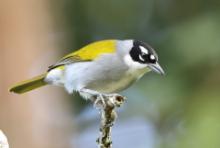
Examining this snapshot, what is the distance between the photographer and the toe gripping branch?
2146 mm

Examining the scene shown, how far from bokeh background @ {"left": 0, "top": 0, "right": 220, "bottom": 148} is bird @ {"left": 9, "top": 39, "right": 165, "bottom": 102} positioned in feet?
1.98

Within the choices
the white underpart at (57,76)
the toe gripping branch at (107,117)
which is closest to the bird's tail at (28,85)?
the white underpart at (57,76)

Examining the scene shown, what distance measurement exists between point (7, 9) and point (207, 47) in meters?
1.40

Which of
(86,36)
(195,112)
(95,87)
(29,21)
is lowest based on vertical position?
(95,87)

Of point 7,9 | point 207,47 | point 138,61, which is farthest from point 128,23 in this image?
point 138,61

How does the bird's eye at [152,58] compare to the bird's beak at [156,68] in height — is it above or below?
above

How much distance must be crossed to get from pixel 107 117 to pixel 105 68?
1.09m

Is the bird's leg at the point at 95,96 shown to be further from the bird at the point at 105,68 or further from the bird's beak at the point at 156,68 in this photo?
the bird's beak at the point at 156,68

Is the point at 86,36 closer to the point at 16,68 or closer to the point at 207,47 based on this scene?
the point at 207,47

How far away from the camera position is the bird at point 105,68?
3.18 metres

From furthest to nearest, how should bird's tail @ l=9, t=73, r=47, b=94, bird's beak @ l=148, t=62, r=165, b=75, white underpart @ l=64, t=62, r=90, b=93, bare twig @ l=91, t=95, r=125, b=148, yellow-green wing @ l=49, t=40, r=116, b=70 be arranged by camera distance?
bird's tail @ l=9, t=73, r=47, b=94 → yellow-green wing @ l=49, t=40, r=116, b=70 → white underpart @ l=64, t=62, r=90, b=93 → bird's beak @ l=148, t=62, r=165, b=75 → bare twig @ l=91, t=95, r=125, b=148

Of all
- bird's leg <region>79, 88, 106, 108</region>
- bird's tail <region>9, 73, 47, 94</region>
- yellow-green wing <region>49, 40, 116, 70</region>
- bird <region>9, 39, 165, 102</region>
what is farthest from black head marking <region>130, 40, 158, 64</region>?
bird's tail <region>9, 73, 47, 94</region>

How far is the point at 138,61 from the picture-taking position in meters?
3.29

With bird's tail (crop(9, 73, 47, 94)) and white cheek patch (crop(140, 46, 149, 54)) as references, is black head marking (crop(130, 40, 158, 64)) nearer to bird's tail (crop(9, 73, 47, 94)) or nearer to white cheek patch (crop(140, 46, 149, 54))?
white cheek patch (crop(140, 46, 149, 54))
